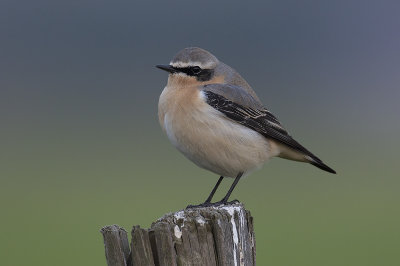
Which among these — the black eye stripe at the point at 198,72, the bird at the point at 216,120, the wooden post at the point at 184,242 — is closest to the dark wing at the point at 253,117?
the bird at the point at 216,120

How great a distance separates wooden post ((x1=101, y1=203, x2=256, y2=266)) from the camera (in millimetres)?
5164

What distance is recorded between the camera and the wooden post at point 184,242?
16.9 ft

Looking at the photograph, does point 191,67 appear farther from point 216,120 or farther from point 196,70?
point 216,120

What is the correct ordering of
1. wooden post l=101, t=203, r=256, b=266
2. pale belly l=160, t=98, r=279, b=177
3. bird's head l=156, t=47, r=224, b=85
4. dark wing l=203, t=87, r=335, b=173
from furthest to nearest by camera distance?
bird's head l=156, t=47, r=224, b=85, dark wing l=203, t=87, r=335, b=173, pale belly l=160, t=98, r=279, b=177, wooden post l=101, t=203, r=256, b=266

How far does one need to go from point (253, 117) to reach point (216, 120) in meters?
0.49

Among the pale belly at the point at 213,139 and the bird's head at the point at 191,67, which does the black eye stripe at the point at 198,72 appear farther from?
the pale belly at the point at 213,139

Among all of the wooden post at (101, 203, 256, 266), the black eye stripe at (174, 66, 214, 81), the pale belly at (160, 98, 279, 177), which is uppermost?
the black eye stripe at (174, 66, 214, 81)

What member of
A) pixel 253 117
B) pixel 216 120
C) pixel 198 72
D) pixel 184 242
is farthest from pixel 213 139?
pixel 184 242

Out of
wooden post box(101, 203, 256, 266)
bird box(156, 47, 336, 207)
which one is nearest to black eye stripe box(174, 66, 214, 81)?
bird box(156, 47, 336, 207)

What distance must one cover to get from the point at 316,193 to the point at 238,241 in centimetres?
965

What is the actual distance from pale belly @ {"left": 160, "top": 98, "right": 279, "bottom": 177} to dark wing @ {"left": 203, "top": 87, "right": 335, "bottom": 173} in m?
0.06

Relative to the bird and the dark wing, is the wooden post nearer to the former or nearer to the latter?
the bird

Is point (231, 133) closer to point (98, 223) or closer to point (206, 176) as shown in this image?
point (98, 223)

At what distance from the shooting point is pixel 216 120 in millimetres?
7852
